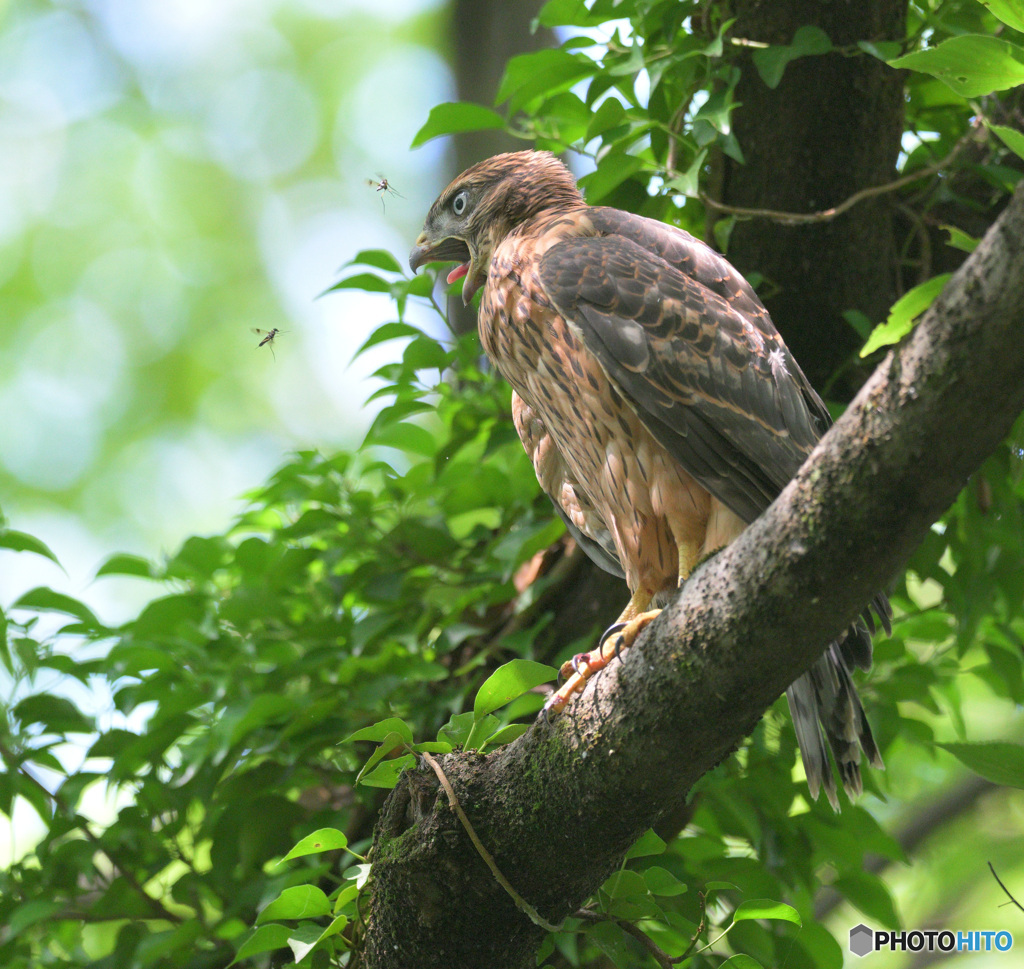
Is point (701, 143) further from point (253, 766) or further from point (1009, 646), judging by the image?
point (253, 766)

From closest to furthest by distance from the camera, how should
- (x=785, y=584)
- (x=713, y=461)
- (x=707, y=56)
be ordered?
1. (x=785, y=584)
2. (x=713, y=461)
3. (x=707, y=56)

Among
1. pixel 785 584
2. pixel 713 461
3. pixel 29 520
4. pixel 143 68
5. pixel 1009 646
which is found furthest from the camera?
pixel 143 68

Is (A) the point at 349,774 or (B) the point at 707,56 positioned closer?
(B) the point at 707,56

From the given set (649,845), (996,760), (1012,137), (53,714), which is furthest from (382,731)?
(53,714)

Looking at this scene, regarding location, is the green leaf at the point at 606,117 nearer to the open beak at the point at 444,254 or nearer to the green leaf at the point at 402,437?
the open beak at the point at 444,254

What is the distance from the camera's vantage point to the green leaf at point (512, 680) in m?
1.90

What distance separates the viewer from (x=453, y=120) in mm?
2717

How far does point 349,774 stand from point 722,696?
185 cm

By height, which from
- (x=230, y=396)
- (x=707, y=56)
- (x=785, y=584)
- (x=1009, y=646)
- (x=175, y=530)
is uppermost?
(x=230, y=396)

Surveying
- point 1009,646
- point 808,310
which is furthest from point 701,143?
point 1009,646

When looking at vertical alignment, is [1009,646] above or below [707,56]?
below

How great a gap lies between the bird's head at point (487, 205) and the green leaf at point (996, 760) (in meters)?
1.75

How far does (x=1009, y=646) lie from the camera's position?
315 cm

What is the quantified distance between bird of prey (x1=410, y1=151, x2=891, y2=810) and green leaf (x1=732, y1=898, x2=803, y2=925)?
45 cm
